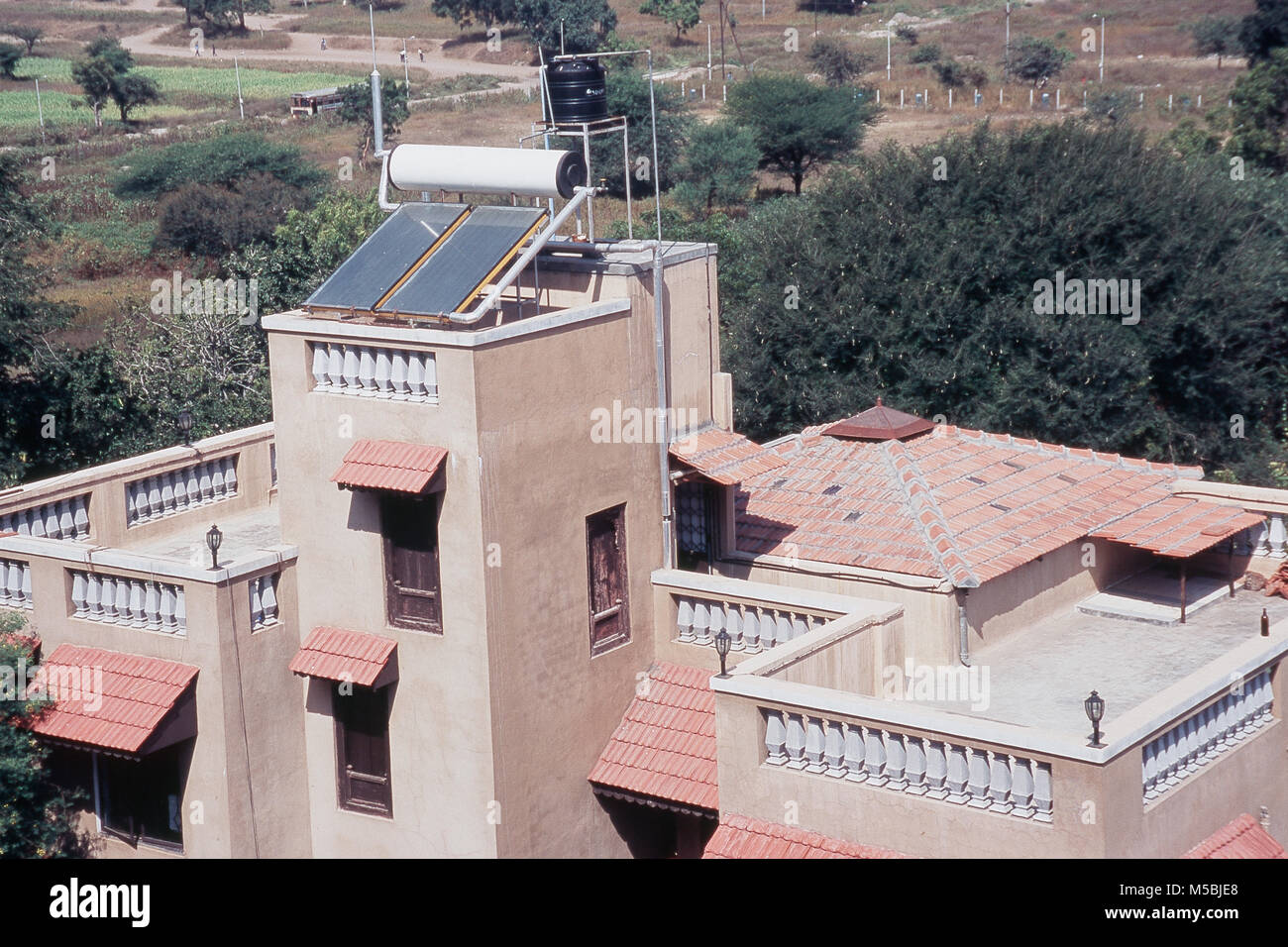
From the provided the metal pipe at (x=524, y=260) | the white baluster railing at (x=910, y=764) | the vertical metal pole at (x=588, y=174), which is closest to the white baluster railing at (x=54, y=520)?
the metal pipe at (x=524, y=260)

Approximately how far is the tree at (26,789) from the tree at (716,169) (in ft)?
164

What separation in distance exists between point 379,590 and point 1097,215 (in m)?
20.4

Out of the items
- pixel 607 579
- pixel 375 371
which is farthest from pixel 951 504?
pixel 375 371

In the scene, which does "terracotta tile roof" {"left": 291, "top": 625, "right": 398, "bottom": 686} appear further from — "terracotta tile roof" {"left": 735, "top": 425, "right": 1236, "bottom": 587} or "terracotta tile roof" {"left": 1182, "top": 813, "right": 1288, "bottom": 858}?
"terracotta tile roof" {"left": 1182, "top": 813, "right": 1288, "bottom": 858}

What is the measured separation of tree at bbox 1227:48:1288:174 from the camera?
54.3m

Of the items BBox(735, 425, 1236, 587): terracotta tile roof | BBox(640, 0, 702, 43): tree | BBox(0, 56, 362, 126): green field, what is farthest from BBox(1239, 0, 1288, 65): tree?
BBox(735, 425, 1236, 587): terracotta tile roof

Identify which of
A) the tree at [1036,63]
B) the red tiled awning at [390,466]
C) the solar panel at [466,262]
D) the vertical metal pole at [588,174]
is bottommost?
the red tiled awning at [390,466]

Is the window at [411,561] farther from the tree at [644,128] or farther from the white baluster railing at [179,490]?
the tree at [644,128]

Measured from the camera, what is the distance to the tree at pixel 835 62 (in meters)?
84.1

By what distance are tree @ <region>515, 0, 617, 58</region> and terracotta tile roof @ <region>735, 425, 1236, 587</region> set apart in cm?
6451

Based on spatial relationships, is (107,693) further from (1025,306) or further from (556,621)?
(1025,306)

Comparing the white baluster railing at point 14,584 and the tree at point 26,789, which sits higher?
the white baluster railing at point 14,584

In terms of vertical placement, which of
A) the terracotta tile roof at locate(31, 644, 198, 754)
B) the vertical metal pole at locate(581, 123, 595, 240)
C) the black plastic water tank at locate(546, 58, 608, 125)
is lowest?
the terracotta tile roof at locate(31, 644, 198, 754)

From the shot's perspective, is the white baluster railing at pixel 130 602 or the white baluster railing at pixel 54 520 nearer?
the white baluster railing at pixel 130 602
